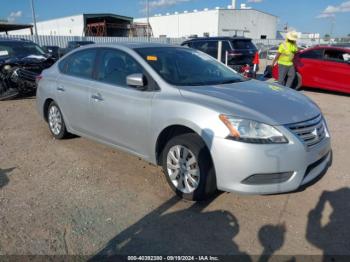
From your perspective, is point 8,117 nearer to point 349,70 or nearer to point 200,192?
point 200,192

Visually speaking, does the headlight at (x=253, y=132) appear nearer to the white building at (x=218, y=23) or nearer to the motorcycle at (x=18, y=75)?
the motorcycle at (x=18, y=75)

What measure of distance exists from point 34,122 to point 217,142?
5.12m

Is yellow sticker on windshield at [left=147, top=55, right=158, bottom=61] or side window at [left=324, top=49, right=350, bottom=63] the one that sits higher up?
yellow sticker on windshield at [left=147, top=55, right=158, bottom=61]

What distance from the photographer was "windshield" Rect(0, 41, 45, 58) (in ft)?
32.0

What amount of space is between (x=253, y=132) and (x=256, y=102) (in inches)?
17.9

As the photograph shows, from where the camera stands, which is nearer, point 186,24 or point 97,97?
point 97,97

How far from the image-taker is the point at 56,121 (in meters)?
5.48

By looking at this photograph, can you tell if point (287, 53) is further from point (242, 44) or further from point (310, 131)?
point (310, 131)

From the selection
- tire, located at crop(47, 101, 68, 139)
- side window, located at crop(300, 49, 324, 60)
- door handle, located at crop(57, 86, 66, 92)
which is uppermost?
side window, located at crop(300, 49, 324, 60)

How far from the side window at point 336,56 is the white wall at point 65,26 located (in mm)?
47296

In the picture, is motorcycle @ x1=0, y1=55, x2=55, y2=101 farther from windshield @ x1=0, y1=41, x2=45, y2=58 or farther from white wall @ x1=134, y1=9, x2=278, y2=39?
white wall @ x1=134, y1=9, x2=278, y2=39

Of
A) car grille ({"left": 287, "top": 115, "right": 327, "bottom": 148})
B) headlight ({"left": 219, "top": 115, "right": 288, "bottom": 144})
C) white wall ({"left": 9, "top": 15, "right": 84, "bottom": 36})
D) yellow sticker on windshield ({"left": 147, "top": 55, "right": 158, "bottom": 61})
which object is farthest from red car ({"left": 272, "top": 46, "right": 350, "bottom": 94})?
white wall ({"left": 9, "top": 15, "right": 84, "bottom": 36})

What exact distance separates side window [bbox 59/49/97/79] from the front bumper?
2378 mm

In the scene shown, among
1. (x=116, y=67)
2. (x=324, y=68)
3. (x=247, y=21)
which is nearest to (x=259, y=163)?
(x=116, y=67)
